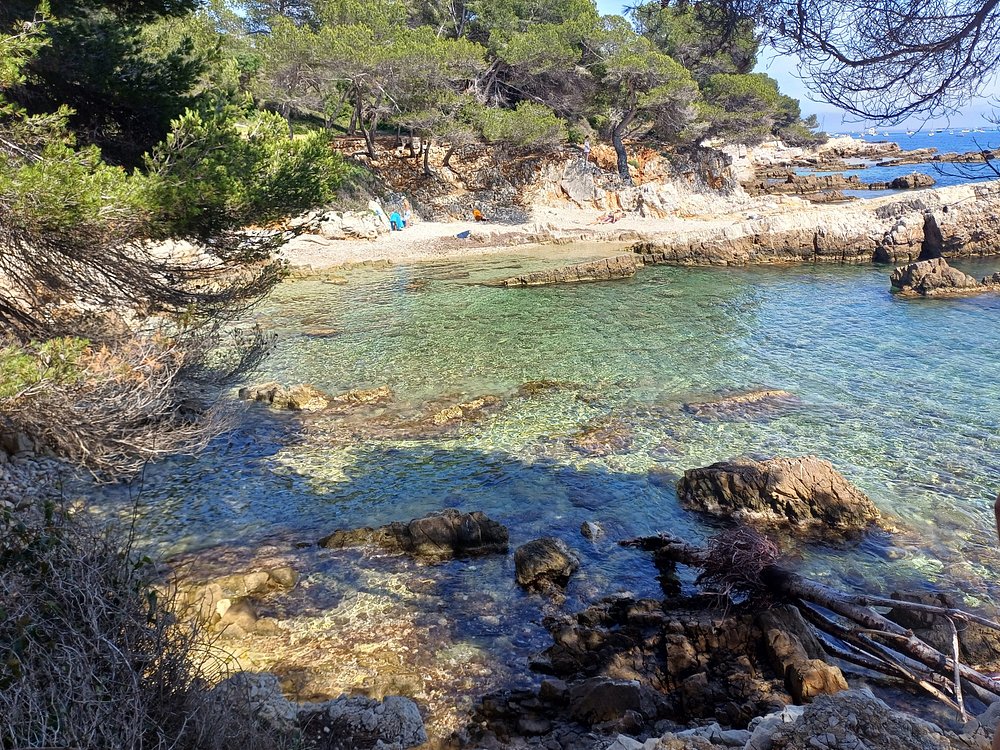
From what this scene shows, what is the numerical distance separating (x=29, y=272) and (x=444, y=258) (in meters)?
23.1

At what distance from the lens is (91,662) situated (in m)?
3.76

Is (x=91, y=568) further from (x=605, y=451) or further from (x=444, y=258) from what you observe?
(x=444, y=258)

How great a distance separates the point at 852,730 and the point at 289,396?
39.2 ft

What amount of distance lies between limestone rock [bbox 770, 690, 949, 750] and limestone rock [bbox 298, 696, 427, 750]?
2.82 metres

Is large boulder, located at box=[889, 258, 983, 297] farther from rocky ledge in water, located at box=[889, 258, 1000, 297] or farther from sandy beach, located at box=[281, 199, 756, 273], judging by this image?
sandy beach, located at box=[281, 199, 756, 273]

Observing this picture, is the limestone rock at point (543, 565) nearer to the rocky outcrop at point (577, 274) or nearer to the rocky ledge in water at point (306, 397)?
the rocky ledge in water at point (306, 397)

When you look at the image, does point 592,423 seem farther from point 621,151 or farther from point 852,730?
point 621,151

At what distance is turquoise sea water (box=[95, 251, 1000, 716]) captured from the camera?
8438mm

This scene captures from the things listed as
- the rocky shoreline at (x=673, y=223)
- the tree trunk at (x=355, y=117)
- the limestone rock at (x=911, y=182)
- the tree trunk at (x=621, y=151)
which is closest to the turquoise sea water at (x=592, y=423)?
the rocky shoreline at (x=673, y=223)

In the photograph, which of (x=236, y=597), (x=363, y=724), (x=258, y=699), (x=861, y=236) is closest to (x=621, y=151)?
(x=861, y=236)

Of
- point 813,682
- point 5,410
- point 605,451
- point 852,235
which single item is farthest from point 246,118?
point 852,235

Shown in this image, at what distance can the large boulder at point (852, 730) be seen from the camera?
4.13m

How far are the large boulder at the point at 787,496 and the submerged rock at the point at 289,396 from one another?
7969 millimetres

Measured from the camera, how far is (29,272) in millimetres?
7195
